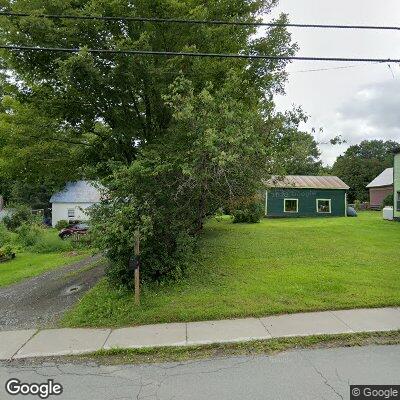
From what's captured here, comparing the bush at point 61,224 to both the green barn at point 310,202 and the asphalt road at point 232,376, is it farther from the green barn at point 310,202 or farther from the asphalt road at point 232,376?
the asphalt road at point 232,376

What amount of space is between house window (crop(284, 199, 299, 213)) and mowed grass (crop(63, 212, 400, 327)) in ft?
51.5

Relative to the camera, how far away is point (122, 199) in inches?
299

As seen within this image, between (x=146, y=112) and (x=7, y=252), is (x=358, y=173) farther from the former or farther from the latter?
(x=146, y=112)

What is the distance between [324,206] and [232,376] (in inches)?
984

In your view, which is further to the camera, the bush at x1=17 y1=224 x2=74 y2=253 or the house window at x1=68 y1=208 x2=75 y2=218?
the house window at x1=68 y1=208 x2=75 y2=218

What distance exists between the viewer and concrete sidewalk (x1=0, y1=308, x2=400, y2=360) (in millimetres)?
5277

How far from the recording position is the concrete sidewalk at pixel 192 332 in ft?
17.3

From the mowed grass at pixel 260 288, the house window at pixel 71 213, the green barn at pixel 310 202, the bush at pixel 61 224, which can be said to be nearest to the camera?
the mowed grass at pixel 260 288

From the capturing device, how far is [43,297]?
8.30m

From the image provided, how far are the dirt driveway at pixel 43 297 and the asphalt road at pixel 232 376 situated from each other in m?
1.93

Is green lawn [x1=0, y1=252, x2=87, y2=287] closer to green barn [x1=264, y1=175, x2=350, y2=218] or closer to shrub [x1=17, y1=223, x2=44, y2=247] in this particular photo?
shrub [x1=17, y1=223, x2=44, y2=247]

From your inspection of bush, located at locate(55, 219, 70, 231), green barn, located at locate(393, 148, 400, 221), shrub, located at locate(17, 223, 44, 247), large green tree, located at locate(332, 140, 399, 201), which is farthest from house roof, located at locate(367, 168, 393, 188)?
bush, located at locate(55, 219, 70, 231)
